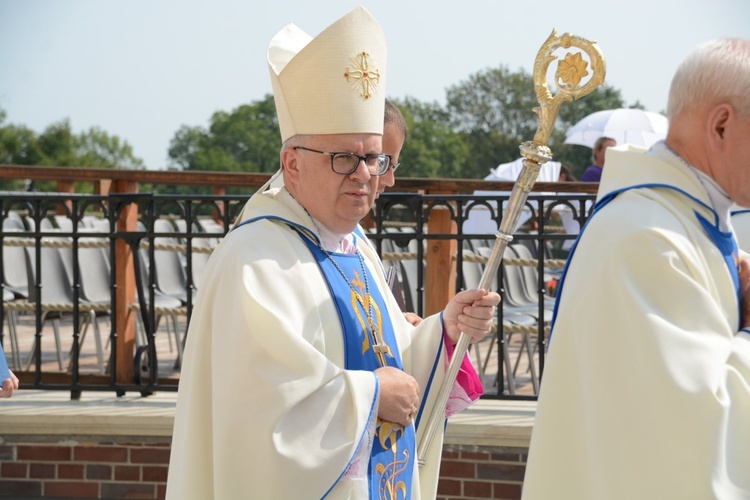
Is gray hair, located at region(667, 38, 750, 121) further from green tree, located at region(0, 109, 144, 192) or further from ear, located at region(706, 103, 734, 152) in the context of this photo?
green tree, located at region(0, 109, 144, 192)

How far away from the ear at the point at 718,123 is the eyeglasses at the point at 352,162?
3.22 feet

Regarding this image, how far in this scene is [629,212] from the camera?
2.54 m

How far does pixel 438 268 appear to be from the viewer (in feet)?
20.3

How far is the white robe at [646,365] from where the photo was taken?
235cm

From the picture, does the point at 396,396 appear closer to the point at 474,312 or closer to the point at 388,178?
the point at 474,312

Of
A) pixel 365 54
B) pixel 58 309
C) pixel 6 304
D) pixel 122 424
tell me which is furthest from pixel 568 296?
pixel 6 304

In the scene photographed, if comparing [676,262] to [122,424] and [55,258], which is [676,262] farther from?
[55,258]

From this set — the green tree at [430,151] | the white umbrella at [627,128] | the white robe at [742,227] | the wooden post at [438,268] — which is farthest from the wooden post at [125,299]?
the green tree at [430,151]

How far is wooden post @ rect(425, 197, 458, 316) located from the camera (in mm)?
6160

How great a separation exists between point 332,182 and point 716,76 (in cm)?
110

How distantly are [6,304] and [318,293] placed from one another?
521cm

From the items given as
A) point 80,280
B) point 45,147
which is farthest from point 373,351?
point 45,147

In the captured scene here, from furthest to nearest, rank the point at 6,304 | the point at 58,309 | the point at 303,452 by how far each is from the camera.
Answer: the point at 6,304 < the point at 58,309 < the point at 303,452

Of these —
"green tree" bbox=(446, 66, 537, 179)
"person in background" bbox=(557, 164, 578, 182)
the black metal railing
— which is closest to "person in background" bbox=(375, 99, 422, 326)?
the black metal railing
